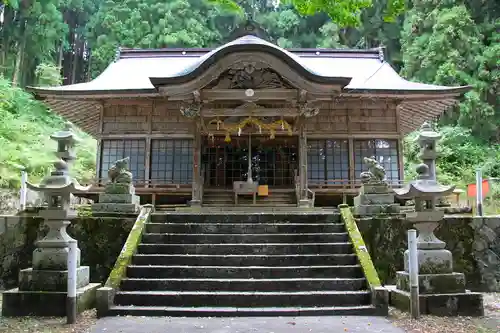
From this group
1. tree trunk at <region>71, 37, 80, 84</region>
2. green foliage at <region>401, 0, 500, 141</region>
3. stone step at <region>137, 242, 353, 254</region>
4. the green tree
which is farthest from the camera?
tree trunk at <region>71, 37, 80, 84</region>

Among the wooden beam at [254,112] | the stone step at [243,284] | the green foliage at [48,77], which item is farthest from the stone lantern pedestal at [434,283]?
the green foliage at [48,77]

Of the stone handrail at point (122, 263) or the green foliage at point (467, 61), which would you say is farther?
the green foliage at point (467, 61)

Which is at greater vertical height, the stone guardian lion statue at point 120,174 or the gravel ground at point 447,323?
the stone guardian lion statue at point 120,174

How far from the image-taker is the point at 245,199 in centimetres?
1333

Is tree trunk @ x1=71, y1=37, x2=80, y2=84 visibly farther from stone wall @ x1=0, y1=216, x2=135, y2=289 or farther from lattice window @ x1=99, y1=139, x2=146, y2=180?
stone wall @ x1=0, y1=216, x2=135, y2=289

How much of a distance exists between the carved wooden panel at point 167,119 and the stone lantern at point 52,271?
6.94 m

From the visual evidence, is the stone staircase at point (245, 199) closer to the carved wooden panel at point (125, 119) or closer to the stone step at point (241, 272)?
the carved wooden panel at point (125, 119)

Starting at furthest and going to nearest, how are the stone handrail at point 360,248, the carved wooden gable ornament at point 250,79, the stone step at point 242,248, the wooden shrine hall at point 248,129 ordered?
the wooden shrine hall at point 248,129
the carved wooden gable ornament at point 250,79
the stone step at point 242,248
the stone handrail at point 360,248

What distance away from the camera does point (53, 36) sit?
1153 inches

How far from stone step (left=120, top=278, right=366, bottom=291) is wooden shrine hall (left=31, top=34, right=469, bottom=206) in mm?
5107

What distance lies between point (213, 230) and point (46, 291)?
320 cm

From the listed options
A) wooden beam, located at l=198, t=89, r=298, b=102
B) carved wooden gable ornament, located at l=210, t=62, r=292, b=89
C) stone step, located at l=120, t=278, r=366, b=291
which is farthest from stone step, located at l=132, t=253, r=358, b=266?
carved wooden gable ornament, located at l=210, t=62, r=292, b=89

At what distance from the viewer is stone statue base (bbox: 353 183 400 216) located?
8477 mm

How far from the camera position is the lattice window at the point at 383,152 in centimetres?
1388
